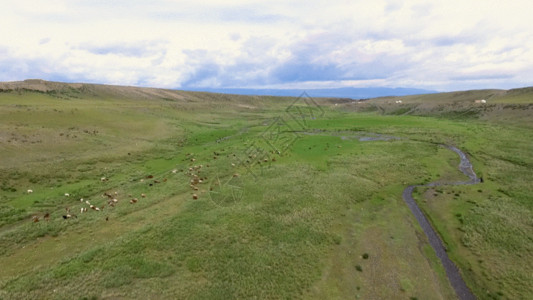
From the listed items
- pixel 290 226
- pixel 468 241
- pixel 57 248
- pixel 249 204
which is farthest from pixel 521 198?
pixel 57 248

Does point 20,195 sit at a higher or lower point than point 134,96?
lower

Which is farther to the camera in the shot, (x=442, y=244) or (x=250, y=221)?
(x=250, y=221)

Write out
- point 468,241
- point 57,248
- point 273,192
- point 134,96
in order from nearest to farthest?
point 57,248 → point 468,241 → point 273,192 → point 134,96

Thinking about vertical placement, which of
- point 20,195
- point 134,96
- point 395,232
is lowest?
point 395,232

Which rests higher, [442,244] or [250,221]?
[250,221]

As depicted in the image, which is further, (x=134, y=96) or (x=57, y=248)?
(x=134, y=96)

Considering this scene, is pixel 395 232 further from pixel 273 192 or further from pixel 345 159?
pixel 345 159

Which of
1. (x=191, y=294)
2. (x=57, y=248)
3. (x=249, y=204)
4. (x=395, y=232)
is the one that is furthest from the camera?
(x=249, y=204)

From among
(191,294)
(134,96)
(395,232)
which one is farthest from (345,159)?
(134,96)
